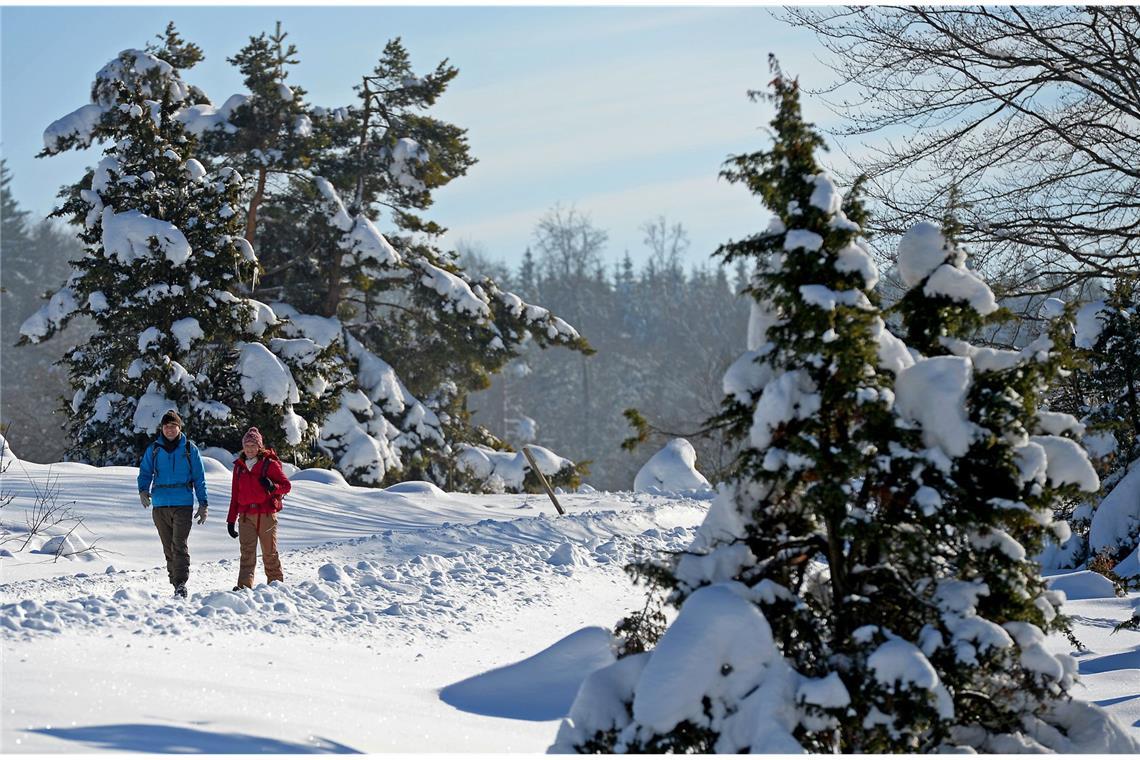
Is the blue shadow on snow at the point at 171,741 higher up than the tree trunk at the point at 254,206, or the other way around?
the tree trunk at the point at 254,206

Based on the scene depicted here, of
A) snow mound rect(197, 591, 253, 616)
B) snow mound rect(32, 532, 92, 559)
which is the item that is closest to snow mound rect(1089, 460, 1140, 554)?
snow mound rect(197, 591, 253, 616)

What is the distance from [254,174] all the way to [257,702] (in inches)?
872

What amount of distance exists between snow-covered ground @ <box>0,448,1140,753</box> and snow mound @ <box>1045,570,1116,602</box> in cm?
3

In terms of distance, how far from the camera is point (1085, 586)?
528 inches

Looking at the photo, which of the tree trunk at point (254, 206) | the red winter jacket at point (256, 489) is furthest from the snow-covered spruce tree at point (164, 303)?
the red winter jacket at point (256, 489)

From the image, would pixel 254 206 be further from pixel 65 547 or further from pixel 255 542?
pixel 255 542

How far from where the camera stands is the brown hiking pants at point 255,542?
10.6m

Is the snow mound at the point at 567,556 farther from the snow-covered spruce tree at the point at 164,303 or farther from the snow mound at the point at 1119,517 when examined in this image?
the snow-covered spruce tree at the point at 164,303

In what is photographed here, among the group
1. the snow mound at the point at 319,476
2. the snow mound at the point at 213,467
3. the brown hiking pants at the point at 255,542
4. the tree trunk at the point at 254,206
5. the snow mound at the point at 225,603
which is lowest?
the snow mound at the point at 225,603

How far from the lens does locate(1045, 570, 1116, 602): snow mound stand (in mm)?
13234

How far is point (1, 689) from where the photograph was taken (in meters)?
5.71

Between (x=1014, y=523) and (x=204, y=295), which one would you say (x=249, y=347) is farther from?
(x=1014, y=523)

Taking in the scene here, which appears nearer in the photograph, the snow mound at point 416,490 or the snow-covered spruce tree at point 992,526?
the snow-covered spruce tree at point 992,526

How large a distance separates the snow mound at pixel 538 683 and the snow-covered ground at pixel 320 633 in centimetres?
2
